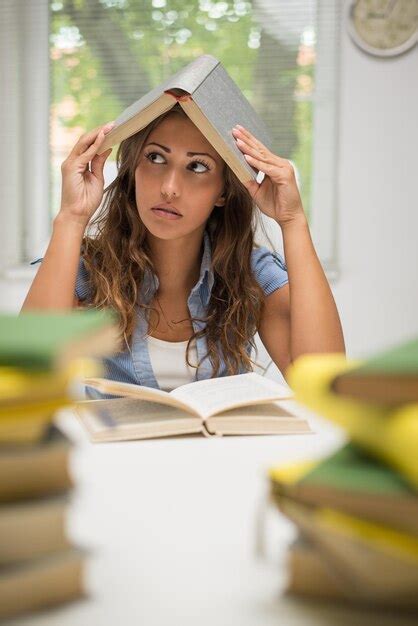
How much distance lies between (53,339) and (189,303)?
126cm

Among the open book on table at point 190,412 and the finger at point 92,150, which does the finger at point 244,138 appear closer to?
the finger at point 92,150

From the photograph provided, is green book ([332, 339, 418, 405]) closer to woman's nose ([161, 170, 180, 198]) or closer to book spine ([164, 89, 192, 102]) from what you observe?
book spine ([164, 89, 192, 102])

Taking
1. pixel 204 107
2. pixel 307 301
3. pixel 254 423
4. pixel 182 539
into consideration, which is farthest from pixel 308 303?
pixel 182 539

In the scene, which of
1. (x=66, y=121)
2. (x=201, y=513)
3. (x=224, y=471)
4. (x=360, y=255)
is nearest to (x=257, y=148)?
(x=224, y=471)

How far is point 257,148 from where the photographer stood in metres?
1.43

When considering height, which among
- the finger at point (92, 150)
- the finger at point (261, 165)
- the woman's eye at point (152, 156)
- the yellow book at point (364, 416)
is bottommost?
the yellow book at point (364, 416)

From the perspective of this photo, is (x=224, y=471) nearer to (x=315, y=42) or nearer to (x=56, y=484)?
(x=56, y=484)

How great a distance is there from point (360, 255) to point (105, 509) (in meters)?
2.66

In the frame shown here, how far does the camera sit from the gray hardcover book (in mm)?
1265

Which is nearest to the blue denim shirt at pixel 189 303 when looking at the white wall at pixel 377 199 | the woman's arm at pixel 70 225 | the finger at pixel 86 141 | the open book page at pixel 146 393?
the woman's arm at pixel 70 225

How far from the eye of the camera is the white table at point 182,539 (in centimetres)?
43

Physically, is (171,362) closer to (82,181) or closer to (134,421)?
(82,181)

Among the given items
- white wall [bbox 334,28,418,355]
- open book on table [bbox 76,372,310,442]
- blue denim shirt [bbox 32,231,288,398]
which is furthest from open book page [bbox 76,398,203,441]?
white wall [bbox 334,28,418,355]

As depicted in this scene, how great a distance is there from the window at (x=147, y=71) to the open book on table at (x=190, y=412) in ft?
7.29
